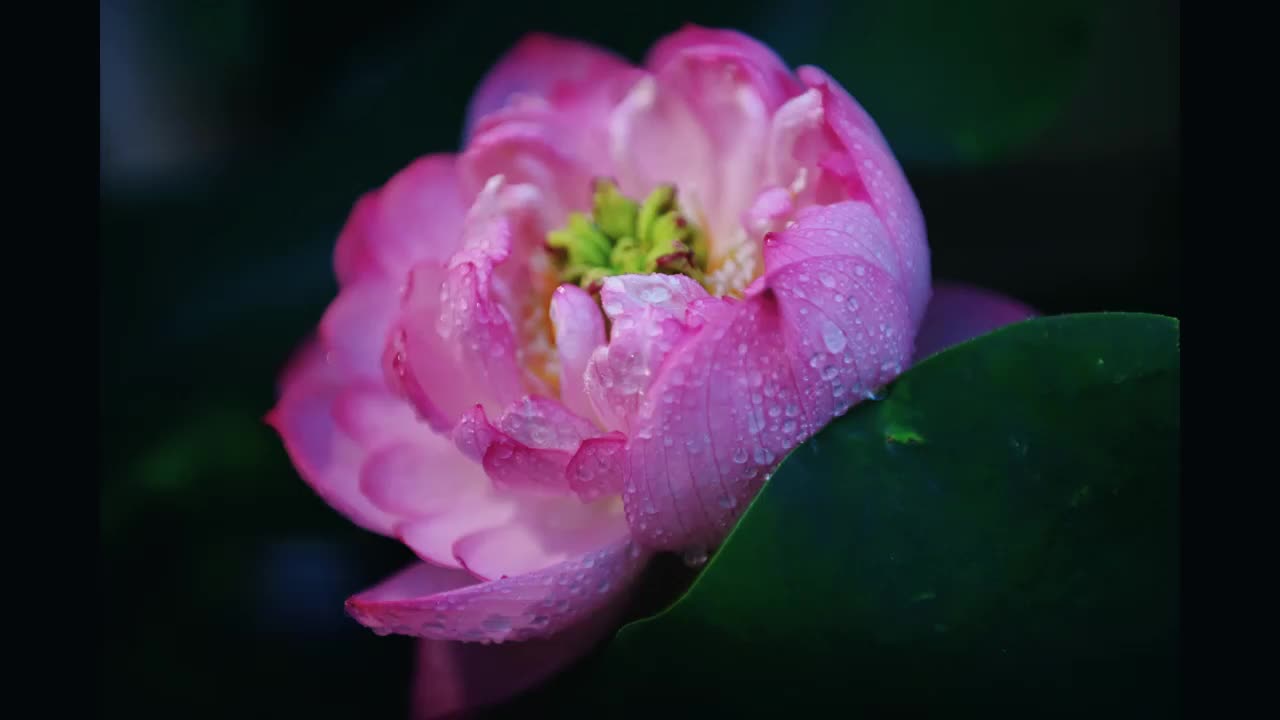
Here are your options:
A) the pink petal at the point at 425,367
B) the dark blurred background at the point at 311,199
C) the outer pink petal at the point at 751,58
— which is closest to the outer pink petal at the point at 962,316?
the dark blurred background at the point at 311,199

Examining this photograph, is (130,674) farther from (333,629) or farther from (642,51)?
(642,51)

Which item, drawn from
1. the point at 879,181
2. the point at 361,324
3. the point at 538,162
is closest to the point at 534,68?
the point at 538,162

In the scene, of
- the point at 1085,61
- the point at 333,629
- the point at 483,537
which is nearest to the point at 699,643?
the point at 483,537

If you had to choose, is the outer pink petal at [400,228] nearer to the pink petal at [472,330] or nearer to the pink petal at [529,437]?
the pink petal at [472,330]

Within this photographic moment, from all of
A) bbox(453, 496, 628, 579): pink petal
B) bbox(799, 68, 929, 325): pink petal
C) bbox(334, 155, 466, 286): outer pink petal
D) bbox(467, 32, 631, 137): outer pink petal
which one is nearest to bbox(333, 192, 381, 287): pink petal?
bbox(334, 155, 466, 286): outer pink petal

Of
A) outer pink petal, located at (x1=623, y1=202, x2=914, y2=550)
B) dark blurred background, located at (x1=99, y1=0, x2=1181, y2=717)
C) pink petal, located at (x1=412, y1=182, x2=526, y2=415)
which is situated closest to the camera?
outer pink petal, located at (x1=623, y1=202, x2=914, y2=550)

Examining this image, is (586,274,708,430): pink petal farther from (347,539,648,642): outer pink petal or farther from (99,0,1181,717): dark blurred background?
(99,0,1181,717): dark blurred background
